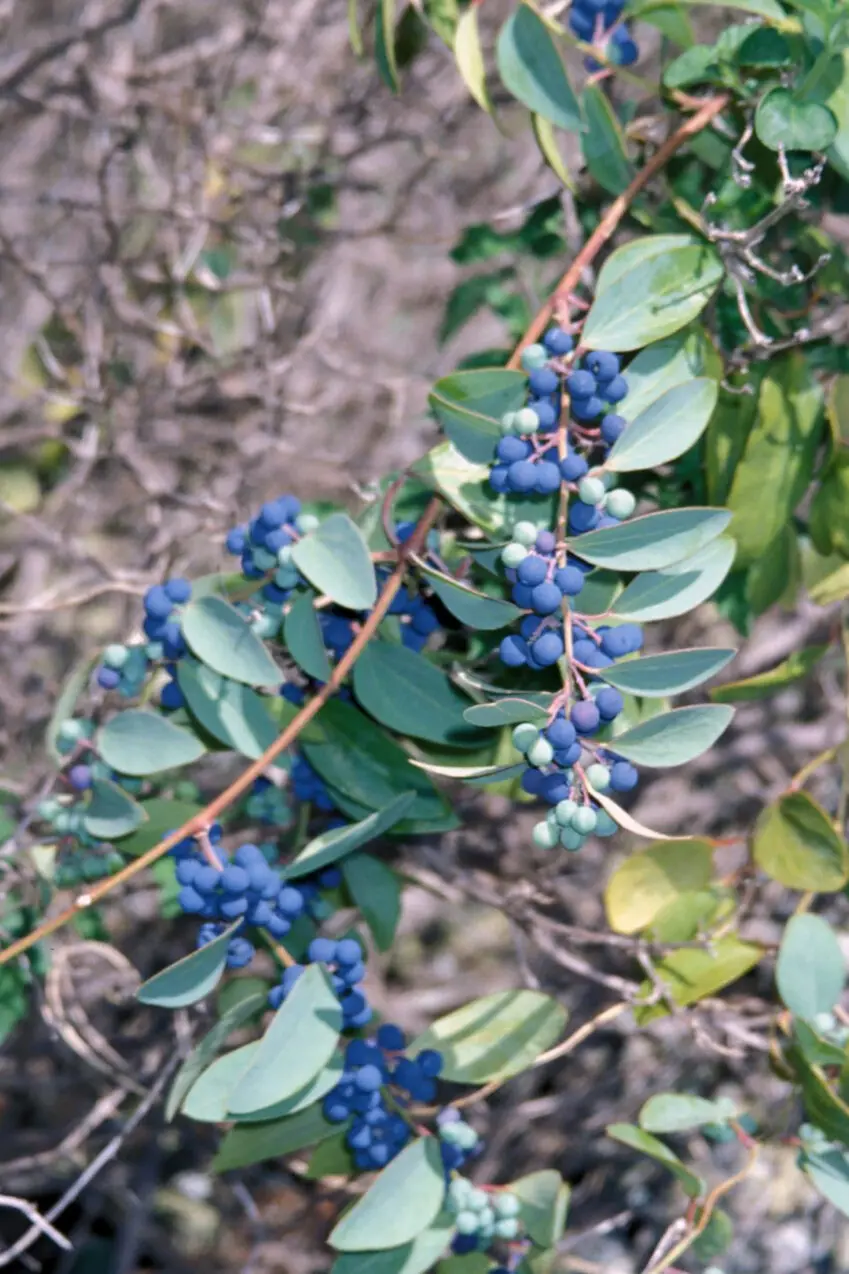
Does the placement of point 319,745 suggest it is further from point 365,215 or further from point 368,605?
point 365,215

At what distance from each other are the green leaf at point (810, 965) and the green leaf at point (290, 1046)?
1.26 ft

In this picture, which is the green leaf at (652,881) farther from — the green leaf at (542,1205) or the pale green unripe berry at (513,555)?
the pale green unripe berry at (513,555)

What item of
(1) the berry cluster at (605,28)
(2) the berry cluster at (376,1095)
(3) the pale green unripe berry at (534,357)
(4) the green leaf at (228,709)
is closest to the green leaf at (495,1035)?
(2) the berry cluster at (376,1095)

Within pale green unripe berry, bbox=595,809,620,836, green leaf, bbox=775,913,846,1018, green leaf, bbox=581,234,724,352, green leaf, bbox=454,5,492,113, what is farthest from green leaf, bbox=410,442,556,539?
green leaf, bbox=775,913,846,1018

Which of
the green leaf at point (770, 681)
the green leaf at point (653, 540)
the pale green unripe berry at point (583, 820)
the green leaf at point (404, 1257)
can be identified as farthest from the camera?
the green leaf at point (770, 681)

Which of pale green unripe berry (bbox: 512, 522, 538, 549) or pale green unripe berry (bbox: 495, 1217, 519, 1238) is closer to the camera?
pale green unripe berry (bbox: 512, 522, 538, 549)

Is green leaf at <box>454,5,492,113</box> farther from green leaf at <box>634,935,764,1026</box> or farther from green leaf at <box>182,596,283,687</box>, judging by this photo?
green leaf at <box>634,935,764,1026</box>

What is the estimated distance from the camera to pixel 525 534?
917 mm

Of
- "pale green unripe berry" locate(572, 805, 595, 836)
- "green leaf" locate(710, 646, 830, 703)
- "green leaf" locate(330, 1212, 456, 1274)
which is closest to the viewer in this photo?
"pale green unripe berry" locate(572, 805, 595, 836)

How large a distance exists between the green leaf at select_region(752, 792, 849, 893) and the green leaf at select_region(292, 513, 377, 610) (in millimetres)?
431

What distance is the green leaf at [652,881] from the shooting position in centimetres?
120

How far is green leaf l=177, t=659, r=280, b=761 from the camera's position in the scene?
1.09 m

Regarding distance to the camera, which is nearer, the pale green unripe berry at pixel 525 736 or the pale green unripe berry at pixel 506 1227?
the pale green unripe berry at pixel 525 736

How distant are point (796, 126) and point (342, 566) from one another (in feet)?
1.42
